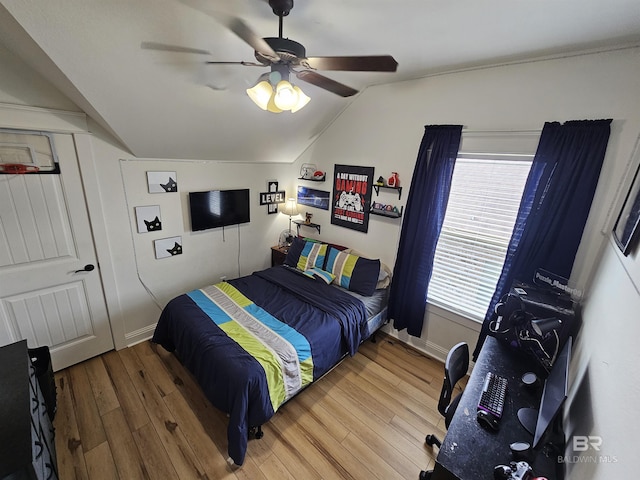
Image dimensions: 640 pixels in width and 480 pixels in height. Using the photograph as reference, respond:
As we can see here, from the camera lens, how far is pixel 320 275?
302 cm

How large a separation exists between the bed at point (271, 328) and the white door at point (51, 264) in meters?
0.73

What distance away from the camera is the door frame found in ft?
6.20

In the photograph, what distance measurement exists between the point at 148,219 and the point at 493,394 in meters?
3.13

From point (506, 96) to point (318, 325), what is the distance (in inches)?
92.4

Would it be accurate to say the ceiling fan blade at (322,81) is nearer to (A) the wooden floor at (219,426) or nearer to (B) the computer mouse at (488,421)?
(B) the computer mouse at (488,421)

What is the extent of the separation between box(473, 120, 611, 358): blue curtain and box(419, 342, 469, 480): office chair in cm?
83

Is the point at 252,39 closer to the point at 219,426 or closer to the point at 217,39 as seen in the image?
the point at 217,39

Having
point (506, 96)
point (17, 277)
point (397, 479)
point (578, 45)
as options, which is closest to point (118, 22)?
point (17, 277)

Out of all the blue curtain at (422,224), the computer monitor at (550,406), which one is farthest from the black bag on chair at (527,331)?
the blue curtain at (422,224)

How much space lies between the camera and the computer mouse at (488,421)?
4.34 ft

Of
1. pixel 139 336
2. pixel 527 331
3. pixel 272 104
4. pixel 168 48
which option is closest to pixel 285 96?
pixel 272 104

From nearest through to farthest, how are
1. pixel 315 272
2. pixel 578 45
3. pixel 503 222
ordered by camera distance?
pixel 578 45
pixel 503 222
pixel 315 272

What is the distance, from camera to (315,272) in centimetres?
307

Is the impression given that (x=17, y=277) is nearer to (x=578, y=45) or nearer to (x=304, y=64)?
(x=304, y=64)
